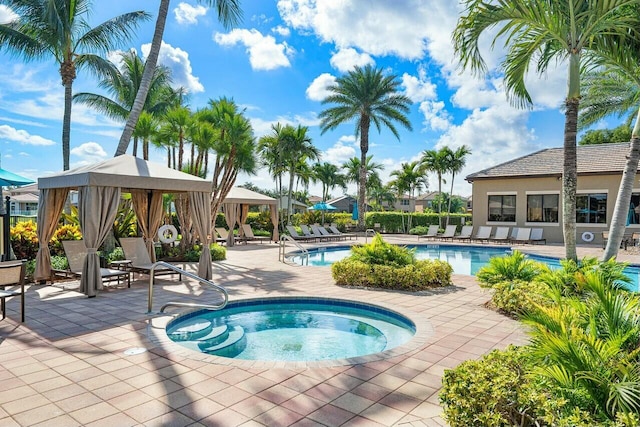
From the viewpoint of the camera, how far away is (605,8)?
20.3 feet

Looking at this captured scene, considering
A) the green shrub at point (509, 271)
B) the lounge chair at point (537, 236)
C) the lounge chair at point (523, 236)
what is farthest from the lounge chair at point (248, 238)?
the green shrub at point (509, 271)

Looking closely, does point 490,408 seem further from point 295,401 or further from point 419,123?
point 419,123

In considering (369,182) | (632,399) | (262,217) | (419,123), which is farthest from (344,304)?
(369,182)

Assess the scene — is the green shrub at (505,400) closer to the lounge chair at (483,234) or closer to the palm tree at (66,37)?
the palm tree at (66,37)

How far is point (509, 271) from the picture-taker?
7.85 metres

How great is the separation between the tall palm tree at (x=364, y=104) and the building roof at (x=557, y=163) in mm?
7262

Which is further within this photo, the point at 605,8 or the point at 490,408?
the point at 605,8

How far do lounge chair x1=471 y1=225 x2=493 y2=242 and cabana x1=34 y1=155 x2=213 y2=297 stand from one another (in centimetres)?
1648

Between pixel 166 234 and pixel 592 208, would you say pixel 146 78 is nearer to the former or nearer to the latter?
pixel 166 234

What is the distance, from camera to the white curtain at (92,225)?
7754mm

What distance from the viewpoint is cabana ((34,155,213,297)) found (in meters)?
7.82

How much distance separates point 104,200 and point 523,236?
63.6 ft

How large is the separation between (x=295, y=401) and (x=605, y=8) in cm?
729

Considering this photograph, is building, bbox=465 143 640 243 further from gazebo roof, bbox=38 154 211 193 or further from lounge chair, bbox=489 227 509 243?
gazebo roof, bbox=38 154 211 193
